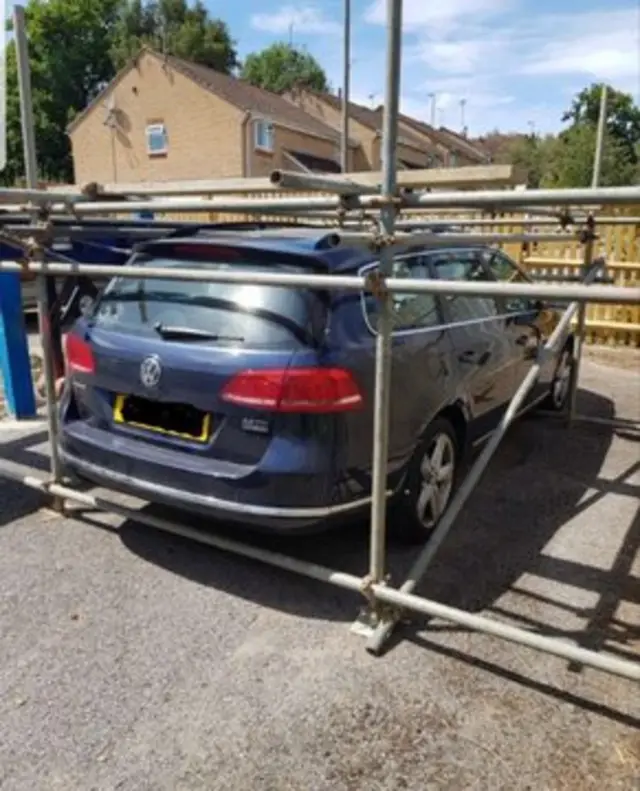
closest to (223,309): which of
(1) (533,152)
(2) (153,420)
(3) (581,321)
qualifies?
(2) (153,420)

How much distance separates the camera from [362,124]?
121 feet

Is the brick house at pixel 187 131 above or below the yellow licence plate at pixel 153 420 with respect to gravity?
above

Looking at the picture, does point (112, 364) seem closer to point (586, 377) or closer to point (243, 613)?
point (243, 613)

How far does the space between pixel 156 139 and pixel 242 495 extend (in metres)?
33.1

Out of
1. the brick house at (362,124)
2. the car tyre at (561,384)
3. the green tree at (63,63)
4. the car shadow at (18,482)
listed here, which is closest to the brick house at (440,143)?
the brick house at (362,124)

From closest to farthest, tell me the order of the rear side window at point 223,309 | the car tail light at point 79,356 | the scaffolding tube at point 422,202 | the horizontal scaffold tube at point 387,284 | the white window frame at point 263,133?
→ the horizontal scaffold tube at point 387,284, the scaffolding tube at point 422,202, the rear side window at point 223,309, the car tail light at point 79,356, the white window frame at point 263,133

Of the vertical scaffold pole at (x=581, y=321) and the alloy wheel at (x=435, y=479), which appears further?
the vertical scaffold pole at (x=581, y=321)

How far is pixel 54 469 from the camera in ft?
13.4

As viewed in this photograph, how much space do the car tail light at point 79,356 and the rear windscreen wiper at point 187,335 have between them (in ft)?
1.38

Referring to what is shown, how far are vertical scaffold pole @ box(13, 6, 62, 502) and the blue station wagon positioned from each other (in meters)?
0.32

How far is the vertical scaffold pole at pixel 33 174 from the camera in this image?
3.73m

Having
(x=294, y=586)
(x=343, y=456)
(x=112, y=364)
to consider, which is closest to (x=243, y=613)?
(x=294, y=586)

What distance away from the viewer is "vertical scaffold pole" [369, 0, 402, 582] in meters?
2.52

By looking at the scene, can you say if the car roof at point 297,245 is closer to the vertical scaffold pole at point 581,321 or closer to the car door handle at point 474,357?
the car door handle at point 474,357
